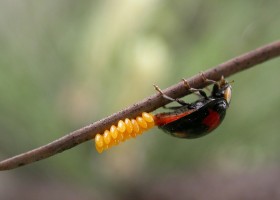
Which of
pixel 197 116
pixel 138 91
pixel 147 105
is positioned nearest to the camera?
pixel 147 105

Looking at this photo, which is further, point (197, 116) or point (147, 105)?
point (197, 116)

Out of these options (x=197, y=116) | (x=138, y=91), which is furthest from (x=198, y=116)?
(x=138, y=91)

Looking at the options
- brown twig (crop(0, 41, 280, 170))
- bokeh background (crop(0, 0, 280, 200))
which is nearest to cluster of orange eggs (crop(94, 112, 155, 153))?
brown twig (crop(0, 41, 280, 170))

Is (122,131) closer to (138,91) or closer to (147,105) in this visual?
(147,105)

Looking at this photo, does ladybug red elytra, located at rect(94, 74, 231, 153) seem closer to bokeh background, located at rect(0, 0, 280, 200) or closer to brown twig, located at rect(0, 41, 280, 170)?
brown twig, located at rect(0, 41, 280, 170)

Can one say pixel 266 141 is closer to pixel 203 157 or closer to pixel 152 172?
pixel 203 157

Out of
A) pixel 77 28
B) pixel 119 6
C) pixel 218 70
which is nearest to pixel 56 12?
pixel 77 28

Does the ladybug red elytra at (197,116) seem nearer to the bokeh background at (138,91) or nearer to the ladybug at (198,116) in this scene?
the ladybug at (198,116)

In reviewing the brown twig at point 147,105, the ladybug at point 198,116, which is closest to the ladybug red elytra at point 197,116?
the ladybug at point 198,116
